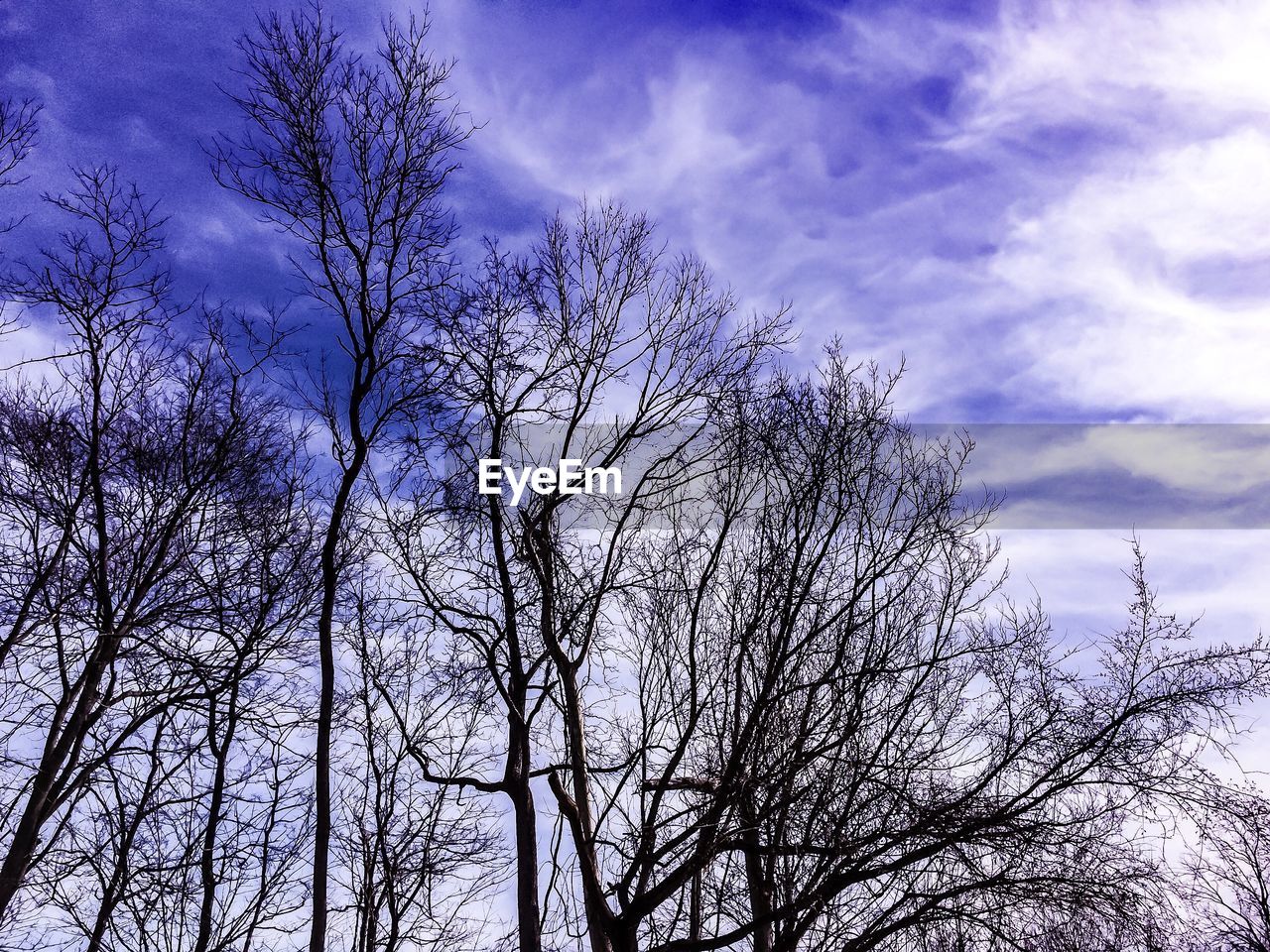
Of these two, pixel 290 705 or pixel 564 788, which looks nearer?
pixel 564 788

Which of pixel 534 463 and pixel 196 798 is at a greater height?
pixel 534 463

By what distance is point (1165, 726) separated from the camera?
32.1 ft

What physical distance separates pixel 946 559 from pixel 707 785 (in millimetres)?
3786

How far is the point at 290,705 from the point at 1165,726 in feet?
36.6


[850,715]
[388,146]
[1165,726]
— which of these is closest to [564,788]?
[850,715]

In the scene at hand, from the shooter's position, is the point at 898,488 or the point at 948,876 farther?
the point at 898,488

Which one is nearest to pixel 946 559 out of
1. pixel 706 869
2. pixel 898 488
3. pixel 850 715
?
pixel 898 488

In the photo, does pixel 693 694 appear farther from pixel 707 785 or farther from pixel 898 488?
pixel 898 488

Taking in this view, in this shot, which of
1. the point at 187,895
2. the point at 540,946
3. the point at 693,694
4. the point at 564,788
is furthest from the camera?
the point at 187,895

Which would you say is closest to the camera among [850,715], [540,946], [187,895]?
[850,715]

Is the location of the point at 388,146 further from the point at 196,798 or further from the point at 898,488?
the point at 196,798

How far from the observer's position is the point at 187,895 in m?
12.8

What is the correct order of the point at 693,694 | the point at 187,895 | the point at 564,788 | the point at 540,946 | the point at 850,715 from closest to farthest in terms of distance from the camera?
the point at 850,715
the point at 693,694
the point at 540,946
the point at 564,788
the point at 187,895

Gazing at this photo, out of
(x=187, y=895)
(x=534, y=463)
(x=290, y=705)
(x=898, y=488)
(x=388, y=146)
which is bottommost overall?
(x=187, y=895)
